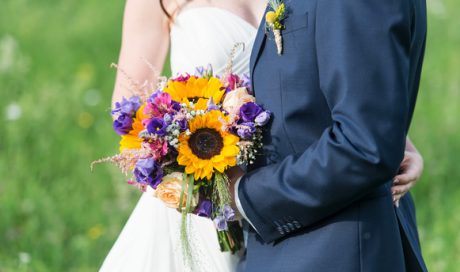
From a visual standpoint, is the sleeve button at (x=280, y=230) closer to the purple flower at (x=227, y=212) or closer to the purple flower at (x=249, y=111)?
the purple flower at (x=227, y=212)

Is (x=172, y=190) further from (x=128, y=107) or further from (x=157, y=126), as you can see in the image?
(x=128, y=107)

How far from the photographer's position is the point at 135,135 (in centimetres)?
A: 138

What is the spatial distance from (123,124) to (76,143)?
3.23 meters

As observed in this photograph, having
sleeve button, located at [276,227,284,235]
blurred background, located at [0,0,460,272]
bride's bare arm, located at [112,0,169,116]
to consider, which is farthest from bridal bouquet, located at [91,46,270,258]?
blurred background, located at [0,0,460,272]

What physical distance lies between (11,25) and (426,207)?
626cm

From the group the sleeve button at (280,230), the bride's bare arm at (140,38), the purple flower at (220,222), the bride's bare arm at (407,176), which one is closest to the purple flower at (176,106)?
the purple flower at (220,222)

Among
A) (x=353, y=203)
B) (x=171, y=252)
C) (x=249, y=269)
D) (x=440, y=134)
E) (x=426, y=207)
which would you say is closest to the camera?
(x=353, y=203)

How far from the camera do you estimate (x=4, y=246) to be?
3.09 m

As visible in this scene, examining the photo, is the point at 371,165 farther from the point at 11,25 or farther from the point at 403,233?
the point at 11,25

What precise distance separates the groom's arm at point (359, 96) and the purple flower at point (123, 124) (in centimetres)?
63

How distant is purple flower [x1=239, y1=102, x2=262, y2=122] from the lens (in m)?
1.31

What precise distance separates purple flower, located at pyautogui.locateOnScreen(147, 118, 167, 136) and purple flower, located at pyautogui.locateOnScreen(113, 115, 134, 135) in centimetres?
14

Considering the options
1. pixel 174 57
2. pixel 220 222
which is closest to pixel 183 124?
pixel 220 222

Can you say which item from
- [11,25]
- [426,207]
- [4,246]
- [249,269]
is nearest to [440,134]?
[426,207]
